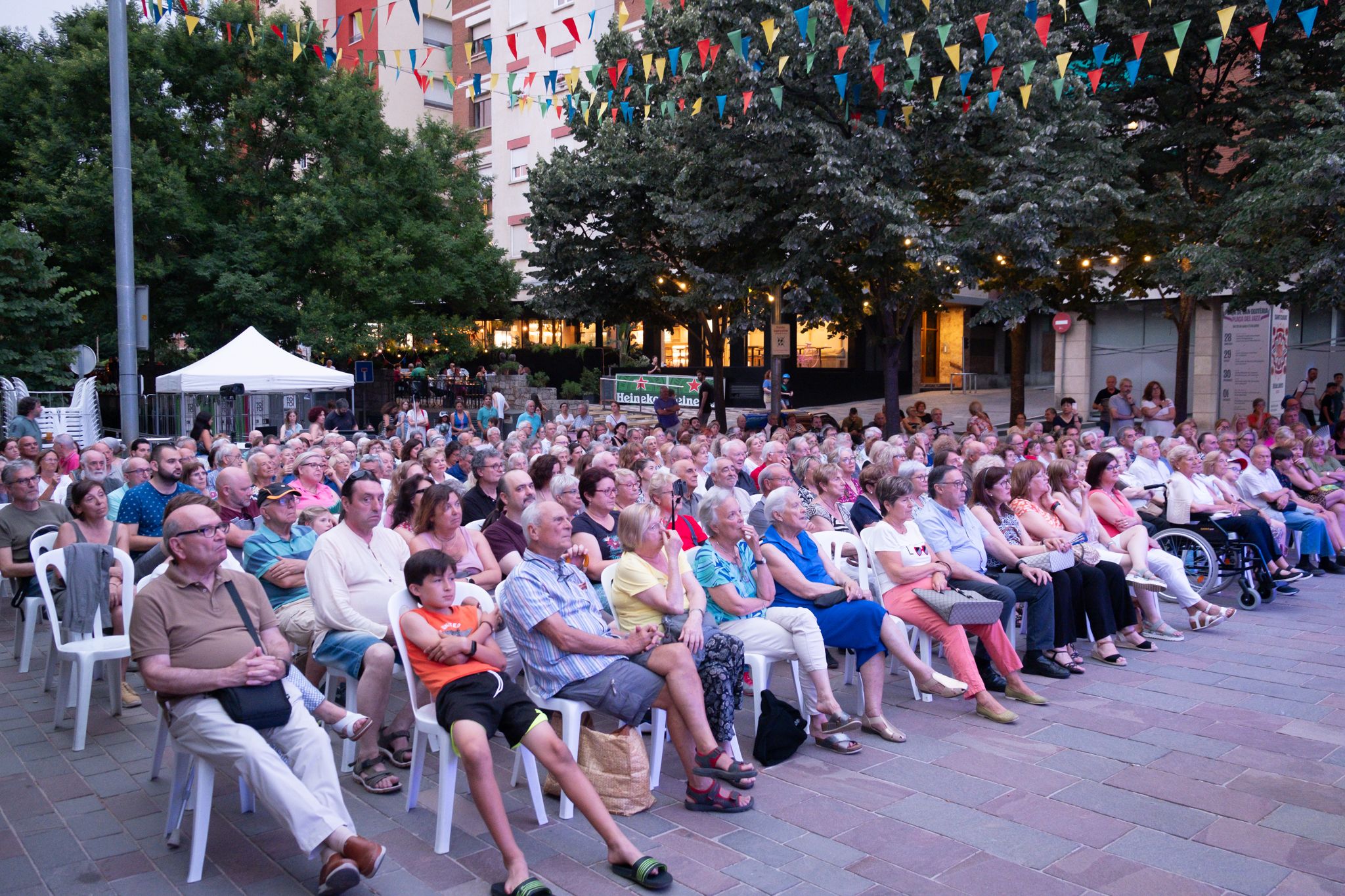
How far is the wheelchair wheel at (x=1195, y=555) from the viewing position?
757 cm

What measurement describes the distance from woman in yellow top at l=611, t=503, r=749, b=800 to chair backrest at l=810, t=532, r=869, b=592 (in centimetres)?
158

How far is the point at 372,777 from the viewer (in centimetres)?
421

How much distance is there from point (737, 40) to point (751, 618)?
9.41 meters

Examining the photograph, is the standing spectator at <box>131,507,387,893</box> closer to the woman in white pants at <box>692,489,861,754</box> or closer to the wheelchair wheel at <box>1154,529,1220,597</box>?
the woman in white pants at <box>692,489,861,754</box>

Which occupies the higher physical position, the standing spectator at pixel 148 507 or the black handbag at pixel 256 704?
the standing spectator at pixel 148 507

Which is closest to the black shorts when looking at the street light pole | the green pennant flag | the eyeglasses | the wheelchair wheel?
the eyeglasses

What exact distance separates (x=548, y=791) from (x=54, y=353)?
1628 cm

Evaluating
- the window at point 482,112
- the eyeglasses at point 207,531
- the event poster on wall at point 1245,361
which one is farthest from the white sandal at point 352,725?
the window at point 482,112

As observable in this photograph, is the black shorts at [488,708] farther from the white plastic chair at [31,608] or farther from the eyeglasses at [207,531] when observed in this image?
the white plastic chair at [31,608]

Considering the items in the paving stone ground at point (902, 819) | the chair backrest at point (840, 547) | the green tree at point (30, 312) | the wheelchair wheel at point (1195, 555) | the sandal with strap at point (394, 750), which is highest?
the green tree at point (30, 312)

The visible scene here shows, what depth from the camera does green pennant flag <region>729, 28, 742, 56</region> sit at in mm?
11836

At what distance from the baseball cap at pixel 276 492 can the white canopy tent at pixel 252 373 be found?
29.7ft

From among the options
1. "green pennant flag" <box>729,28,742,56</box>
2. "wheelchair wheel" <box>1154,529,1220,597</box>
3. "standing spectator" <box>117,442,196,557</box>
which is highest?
"green pennant flag" <box>729,28,742,56</box>

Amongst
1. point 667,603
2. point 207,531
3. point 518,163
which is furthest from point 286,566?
point 518,163
